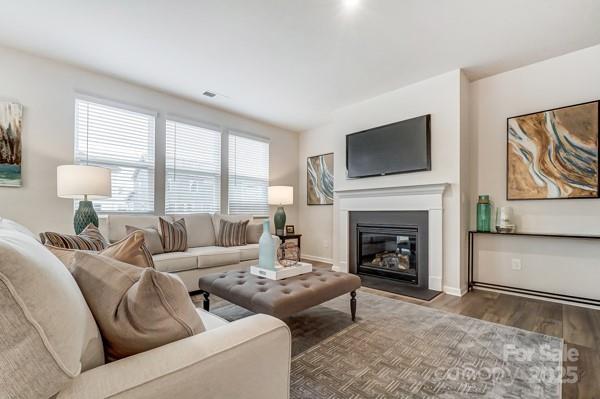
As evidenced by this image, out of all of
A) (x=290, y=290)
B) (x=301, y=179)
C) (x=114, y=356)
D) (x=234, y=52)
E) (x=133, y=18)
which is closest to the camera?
(x=114, y=356)

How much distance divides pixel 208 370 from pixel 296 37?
269 cm

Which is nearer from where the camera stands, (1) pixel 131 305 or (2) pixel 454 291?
(1) pixel 131 305

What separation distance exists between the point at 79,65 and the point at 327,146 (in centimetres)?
366

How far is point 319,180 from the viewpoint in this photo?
5277 mm

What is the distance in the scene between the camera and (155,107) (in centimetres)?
381

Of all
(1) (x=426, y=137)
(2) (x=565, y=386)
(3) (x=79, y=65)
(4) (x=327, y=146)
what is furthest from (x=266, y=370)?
(4) (x=327, y=146)

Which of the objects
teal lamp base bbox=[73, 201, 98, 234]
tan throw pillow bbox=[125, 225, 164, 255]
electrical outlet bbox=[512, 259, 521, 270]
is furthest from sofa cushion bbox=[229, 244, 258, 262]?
electrical outlet bbox=[512, 259, 521, 270]

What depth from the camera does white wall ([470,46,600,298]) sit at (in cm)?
276

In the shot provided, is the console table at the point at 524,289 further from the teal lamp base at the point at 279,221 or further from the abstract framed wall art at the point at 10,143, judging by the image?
the abstract framed wall art at the point at 10,143

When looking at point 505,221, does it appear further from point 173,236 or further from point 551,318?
point 173,236

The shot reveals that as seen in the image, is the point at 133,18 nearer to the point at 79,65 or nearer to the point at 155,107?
the point at 79,65

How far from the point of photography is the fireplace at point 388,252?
361 centimetres

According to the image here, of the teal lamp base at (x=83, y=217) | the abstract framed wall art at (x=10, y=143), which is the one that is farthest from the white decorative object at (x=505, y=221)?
the abstract framed wall art at (x=10, y=143)

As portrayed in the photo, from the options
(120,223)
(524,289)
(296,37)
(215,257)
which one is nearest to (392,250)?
(524,289)
